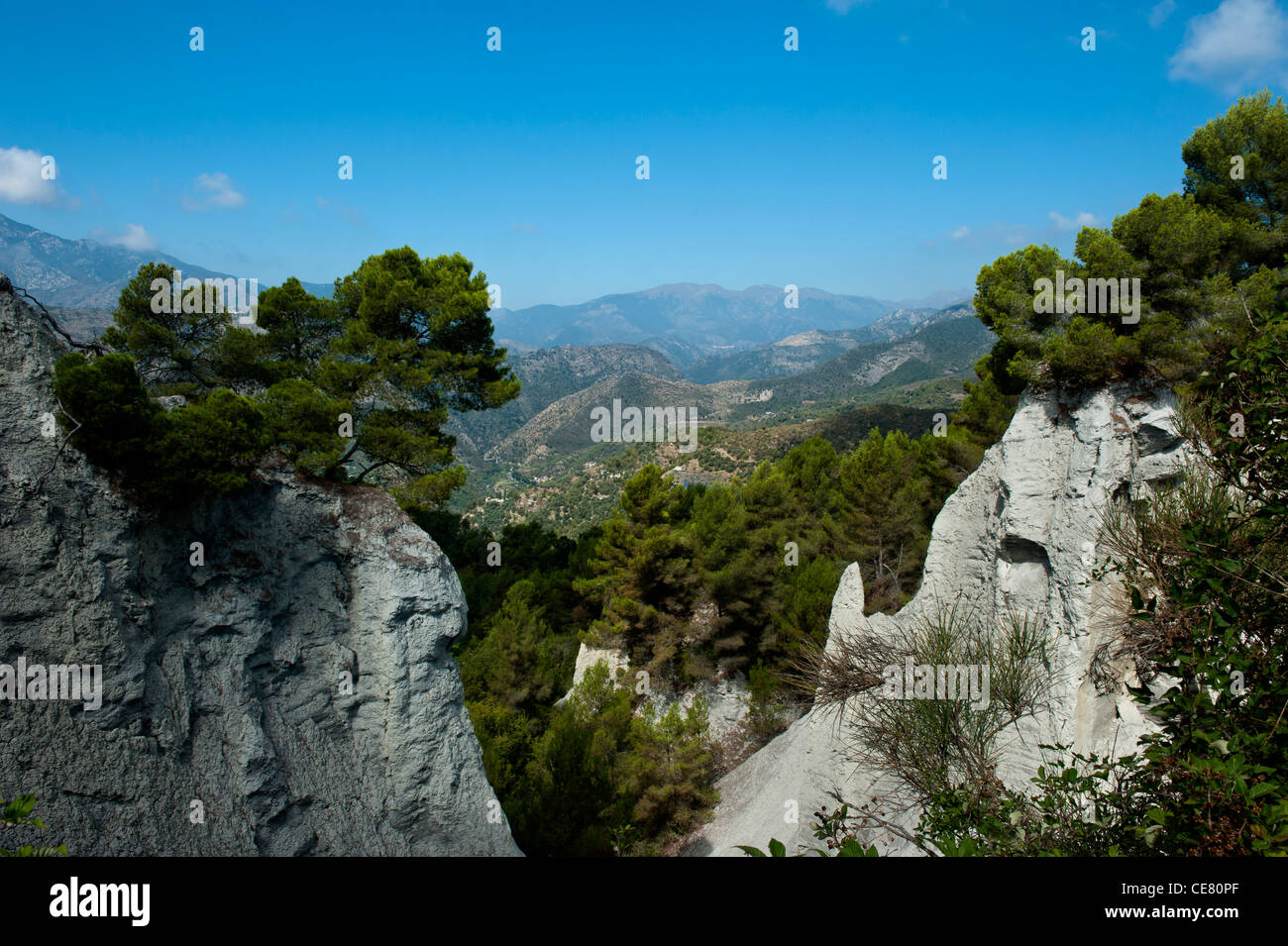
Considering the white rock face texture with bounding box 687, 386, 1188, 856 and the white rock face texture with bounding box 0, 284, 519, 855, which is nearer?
the white rock face texture with bounding box 0, 284, 519, 855

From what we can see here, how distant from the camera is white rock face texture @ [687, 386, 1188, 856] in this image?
8.43m

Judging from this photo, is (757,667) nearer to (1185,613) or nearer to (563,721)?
(563,721)

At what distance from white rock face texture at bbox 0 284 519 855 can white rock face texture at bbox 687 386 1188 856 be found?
17.2 ft

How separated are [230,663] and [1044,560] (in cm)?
1167

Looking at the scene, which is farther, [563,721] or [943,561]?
[563,721]

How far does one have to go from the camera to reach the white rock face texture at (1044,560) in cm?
843

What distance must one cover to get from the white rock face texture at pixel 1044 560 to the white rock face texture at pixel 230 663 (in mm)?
5243

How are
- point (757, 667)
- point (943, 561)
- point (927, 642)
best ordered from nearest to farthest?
point (927, 642), point (943, 561), point (757, 667)

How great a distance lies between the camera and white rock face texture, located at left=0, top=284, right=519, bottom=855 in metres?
5.84

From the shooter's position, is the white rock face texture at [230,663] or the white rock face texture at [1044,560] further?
the white rock face texture at [1044,560]

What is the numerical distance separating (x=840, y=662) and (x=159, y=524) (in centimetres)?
858

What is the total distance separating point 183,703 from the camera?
6762 millimetres

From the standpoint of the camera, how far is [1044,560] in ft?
32.6
